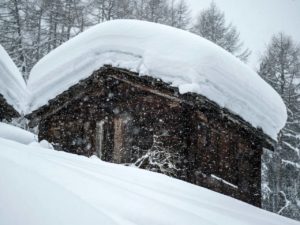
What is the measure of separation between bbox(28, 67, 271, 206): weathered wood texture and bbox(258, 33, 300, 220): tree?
8531 millimetres

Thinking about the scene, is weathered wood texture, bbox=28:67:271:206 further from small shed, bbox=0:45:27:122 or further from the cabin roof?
small shed, bbox=0:45:27:122

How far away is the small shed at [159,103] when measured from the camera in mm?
7133

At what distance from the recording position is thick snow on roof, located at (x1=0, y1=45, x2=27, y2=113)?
38.3ft

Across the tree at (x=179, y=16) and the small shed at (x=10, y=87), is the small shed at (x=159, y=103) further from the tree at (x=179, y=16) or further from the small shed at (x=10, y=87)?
the tree at (x=179, y=16)

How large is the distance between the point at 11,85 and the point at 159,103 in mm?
6092

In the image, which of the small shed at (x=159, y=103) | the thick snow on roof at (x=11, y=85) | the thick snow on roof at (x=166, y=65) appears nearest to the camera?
the thick snow on roof at (x=166, y=65)

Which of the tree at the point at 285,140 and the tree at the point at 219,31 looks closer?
the tree at the point at 285,140

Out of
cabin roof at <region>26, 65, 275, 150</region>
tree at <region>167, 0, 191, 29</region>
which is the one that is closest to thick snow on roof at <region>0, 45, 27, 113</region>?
cabin roof at <region>26, 65, 275, 150</region>

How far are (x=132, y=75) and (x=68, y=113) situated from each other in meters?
2.79

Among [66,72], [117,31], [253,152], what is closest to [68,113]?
[66,72]

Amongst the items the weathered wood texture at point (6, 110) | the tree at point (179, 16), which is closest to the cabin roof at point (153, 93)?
the weathered wood texture at point (6, 110)

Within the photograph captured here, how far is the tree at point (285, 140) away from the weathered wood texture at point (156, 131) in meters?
8.53

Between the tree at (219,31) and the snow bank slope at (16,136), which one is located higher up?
the tree at (219,31)

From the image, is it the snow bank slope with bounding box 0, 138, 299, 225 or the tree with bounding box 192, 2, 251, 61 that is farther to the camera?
the tree with bounding box 192, 2, 251, 61
